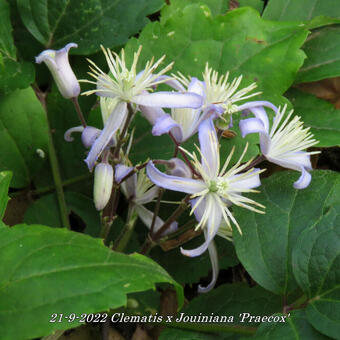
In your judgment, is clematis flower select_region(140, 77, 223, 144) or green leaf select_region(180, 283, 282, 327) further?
green leaf select_region(180, 283, 282, 327)

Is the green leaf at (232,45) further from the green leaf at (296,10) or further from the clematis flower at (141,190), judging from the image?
the clematis flower at (141,190)

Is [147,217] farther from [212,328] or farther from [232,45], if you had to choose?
[232,45]

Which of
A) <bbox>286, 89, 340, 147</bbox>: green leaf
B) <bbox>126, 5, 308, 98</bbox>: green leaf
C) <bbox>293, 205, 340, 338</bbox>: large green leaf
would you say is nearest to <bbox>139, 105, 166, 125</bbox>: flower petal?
<bbox>126, 5, 308, 98</bbox>: green leaf

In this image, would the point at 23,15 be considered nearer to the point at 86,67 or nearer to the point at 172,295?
the point at 86,67

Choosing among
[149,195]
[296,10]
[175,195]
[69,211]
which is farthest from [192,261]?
[296,10]

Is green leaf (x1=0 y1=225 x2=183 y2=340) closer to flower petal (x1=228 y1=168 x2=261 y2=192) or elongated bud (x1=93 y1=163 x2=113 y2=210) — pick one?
elongated bud (x1=93 y1=163 x2=113 y2=210)

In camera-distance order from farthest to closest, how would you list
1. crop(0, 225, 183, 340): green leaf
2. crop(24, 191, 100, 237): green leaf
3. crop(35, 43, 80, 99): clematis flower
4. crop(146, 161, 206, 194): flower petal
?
crop(24, 191, 100, 237): green leaf → crop(35, 43, 80, 99): clematis flower → crop(146, 161, 206, 194): flower petal → crop(0, 225, 183, 340): green leaf
